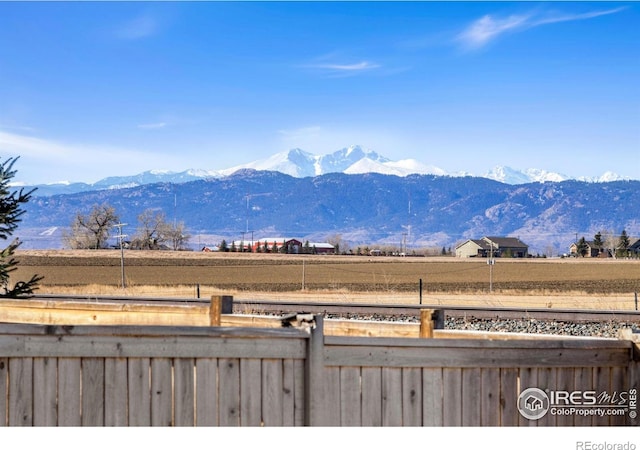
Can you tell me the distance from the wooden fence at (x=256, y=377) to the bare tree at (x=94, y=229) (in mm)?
140878

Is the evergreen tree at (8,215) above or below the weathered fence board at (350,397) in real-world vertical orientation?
above

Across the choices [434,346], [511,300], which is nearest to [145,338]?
[434,346]

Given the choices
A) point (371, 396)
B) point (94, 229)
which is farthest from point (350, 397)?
point (94, 229)

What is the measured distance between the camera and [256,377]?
19.8 ft

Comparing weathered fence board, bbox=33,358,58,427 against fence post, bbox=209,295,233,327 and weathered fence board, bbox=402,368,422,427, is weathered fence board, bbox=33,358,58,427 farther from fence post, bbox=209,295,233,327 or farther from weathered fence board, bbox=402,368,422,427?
fence post, bbox=209,295,233,327

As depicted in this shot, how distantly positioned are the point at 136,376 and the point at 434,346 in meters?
1.96

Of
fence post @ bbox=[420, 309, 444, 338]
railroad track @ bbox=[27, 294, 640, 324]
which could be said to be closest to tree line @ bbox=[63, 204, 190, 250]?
railroad track @ bbox=[27, 294, 640, 324]

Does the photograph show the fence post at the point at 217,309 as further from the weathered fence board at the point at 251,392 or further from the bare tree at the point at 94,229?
the bare tree at the point at 94,229

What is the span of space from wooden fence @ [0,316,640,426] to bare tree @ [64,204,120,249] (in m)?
141

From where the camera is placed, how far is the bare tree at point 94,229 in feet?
479

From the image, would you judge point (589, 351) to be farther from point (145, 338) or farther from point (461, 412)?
point (145, 338)

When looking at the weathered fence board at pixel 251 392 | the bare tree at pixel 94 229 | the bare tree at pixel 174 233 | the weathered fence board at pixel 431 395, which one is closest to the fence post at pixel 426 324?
the weathered fence board at pixel 431 395

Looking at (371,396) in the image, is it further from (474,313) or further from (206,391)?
(474,313)
